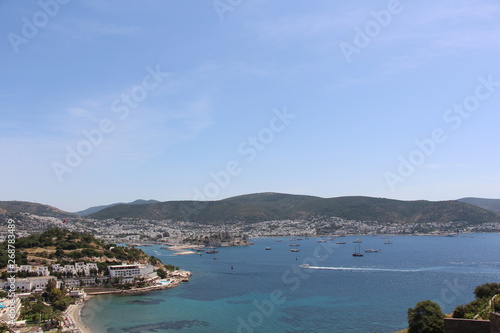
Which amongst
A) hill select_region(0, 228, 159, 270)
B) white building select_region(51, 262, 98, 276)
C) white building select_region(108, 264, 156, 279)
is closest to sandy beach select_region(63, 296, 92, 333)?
white building select_region(51, 262, 98, 276)

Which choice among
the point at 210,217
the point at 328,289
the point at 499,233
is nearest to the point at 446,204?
the point at 499,233

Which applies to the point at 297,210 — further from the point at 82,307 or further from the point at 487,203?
the point at 82,307

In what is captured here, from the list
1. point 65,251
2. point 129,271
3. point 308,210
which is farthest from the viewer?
point 308,210

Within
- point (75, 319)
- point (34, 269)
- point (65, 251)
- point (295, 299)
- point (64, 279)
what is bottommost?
point (295, 299)

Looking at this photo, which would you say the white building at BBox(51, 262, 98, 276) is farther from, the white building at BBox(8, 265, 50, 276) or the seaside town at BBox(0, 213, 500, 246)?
the seaside town at BBox(0, 213, 500, 246)

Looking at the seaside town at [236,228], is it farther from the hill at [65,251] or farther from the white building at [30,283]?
the white building at [30,283]

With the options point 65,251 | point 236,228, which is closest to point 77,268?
point 65,251

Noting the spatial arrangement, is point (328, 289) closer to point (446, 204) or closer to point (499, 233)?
point (499, 233)

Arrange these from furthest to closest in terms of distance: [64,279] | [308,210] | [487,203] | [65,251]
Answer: [487,203] < [308,210] < [65,251] < [64,279]
